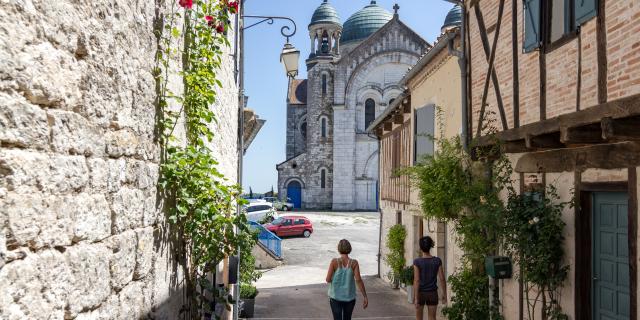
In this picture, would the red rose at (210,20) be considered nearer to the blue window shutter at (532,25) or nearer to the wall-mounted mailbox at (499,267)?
the blue window shutter at (532,25)

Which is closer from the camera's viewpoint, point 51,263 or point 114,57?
point 51,263

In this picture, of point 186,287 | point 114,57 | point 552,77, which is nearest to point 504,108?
point 552,77

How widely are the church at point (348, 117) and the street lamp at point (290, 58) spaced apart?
26924mm

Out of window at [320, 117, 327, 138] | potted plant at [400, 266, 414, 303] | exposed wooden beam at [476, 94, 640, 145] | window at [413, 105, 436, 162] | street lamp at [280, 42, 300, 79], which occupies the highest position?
window at [320, 117, 327, 138]

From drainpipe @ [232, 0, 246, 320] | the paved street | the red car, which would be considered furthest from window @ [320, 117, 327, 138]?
drainpipe @ [232, 0, 246, 320]

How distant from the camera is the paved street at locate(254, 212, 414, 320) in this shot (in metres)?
10.5

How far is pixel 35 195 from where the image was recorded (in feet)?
6.14

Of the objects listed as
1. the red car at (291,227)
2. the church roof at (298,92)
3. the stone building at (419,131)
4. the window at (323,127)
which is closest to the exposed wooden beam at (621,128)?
the stone building at (419,131)

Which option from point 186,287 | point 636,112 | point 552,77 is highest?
point 552,77

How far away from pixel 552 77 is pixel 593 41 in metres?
0.77

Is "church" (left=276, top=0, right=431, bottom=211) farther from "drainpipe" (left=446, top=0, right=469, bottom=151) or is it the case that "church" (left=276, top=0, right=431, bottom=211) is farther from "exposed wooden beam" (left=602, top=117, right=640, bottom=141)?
"exposed wooden beam" (left=602, top=117, right=640, bottom=141)

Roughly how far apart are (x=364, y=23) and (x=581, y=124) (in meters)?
41.5

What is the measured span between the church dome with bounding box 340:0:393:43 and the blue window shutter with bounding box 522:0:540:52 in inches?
1514

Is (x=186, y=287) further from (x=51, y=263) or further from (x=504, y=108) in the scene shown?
(x=504, y=108)
